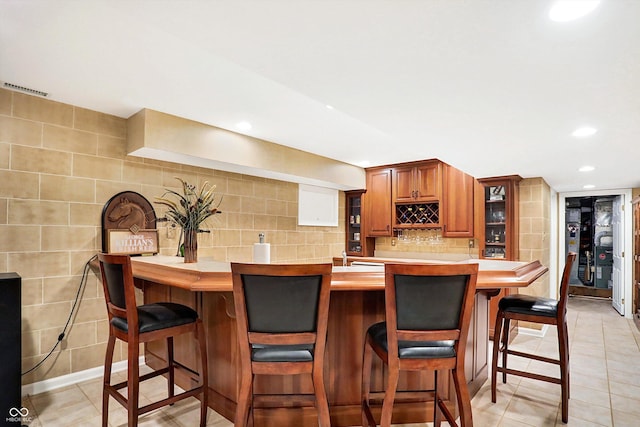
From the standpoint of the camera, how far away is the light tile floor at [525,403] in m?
2.32

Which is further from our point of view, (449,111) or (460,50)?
(449,111)

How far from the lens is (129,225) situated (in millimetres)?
3232

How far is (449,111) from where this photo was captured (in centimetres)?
225

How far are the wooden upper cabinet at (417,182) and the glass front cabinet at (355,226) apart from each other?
65 centimetres

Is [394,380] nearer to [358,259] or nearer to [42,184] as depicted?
[42,184]

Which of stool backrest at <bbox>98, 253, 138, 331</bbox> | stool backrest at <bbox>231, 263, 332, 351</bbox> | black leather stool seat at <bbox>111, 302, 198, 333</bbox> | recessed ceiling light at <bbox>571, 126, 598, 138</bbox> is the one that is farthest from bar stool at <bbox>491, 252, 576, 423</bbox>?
stool backrest at <bbox>98, 253, 138, 331</bbox>

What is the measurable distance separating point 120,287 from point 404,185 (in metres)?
4.24

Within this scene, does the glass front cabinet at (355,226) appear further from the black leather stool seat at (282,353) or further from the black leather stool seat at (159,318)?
the black leather stool seat at (282,353)

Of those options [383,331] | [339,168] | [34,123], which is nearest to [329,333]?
[383,331]

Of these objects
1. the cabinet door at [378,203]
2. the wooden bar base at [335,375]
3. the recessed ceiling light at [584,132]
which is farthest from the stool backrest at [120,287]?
the cabinet door at [378,203]

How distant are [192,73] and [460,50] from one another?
1.73 m

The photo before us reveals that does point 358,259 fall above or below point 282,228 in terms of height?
below

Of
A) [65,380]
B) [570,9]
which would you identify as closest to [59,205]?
[65,380]

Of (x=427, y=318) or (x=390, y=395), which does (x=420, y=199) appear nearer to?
(x=427, y=318)
